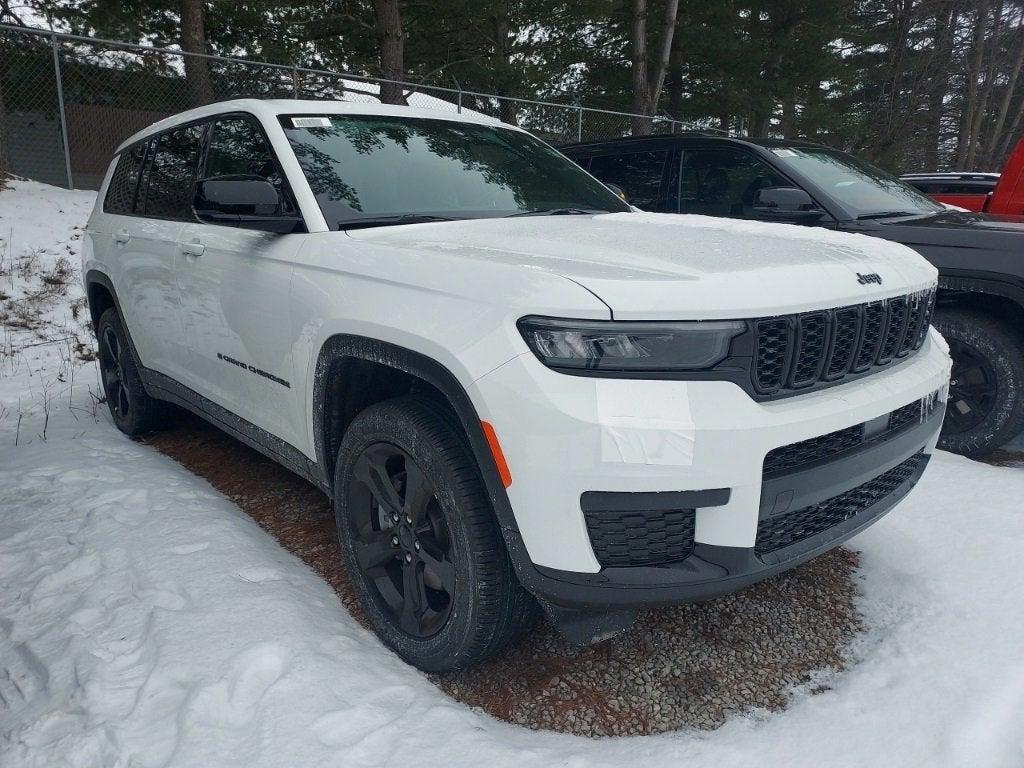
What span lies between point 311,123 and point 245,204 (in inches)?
23.3

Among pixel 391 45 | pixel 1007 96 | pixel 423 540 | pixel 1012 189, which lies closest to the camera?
pixel 423 540

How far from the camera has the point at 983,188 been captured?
8.89 metres

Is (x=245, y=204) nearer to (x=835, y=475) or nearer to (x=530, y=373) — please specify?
(x=530, y=373)

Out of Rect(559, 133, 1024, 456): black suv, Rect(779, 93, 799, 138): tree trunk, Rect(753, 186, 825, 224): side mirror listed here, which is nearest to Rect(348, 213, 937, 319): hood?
Rect(753, 186, 825, 224): side mirror

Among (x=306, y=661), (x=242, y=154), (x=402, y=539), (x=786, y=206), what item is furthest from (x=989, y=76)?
(x=306, y=661)

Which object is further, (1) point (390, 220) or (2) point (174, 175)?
(2) point (174, 175)

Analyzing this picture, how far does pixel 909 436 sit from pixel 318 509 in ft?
8.29

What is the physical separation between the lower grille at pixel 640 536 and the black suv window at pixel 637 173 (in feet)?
12.9

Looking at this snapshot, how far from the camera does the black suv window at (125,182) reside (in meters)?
4.24

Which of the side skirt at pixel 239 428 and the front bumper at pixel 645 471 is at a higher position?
the front bumper at pixel 645 471

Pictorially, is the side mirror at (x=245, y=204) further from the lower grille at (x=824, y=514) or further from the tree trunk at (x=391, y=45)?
the tree trunk at (x=391, y=45)

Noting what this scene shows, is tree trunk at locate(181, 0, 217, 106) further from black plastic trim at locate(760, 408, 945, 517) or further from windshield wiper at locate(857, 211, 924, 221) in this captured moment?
black plastic trim at locate(760, 408, 945, 517)

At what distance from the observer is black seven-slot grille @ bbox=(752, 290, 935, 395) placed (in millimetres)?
1910

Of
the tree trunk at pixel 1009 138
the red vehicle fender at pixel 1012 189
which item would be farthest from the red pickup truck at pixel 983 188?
the tree trunk at pixel 1009 138
